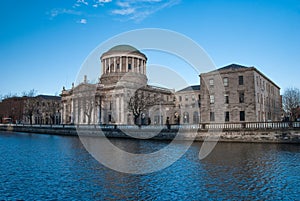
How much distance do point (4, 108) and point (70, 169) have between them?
91.2 metres

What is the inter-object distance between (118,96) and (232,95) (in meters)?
32.7

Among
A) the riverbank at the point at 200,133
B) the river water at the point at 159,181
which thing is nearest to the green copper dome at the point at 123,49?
the riverbank at the point at 200,133

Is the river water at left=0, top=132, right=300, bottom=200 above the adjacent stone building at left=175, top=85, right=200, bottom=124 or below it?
below

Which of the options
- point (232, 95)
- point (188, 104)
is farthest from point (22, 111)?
point (232, 95)

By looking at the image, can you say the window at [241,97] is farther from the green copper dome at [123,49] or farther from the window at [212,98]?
the green copper dome at [123,49]

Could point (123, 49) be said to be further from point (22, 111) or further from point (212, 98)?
point (212, 98)

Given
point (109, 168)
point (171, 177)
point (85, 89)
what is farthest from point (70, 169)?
point (85, 89)

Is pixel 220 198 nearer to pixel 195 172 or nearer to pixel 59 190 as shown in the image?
pixel 195 172

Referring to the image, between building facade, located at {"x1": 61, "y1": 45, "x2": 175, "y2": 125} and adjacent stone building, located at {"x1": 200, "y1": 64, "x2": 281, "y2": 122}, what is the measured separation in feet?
39.0

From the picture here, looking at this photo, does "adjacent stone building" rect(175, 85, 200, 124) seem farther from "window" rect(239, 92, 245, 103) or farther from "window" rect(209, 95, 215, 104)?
"window" rect(239, 92, 245, 103)

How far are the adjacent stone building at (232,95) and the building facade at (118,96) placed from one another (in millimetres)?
11897

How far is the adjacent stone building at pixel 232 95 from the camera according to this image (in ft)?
143

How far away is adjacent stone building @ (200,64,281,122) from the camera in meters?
43.4

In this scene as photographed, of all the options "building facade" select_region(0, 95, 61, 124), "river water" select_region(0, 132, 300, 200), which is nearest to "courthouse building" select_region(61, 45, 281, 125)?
"building facade" select_region(0, 95, 61, 124)
